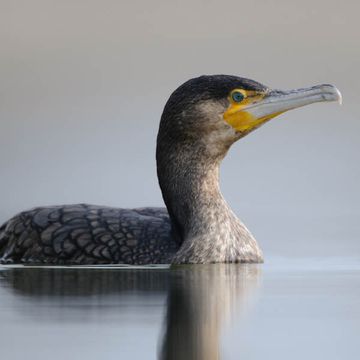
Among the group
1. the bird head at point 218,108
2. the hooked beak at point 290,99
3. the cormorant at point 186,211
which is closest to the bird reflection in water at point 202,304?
the cormorant at point 186,211

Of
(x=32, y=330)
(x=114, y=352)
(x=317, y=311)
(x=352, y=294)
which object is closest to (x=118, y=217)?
(x=352, y=294)

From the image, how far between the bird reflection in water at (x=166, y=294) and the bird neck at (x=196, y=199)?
0.45 m

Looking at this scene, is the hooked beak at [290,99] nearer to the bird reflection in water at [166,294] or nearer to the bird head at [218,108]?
the bird head at [218,108]

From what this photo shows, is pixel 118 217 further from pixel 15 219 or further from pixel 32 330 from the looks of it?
pixel 32 330

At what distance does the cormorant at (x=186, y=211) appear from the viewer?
33.1 ft

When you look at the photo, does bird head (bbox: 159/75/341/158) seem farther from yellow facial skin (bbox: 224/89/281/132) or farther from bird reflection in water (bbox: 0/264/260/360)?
bird reflection in water (bbox: 0/264/260/360)

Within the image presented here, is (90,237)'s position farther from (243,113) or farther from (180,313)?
(180,313)

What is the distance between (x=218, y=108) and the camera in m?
10.4

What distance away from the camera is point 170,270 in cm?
949

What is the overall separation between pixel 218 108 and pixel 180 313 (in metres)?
4.21

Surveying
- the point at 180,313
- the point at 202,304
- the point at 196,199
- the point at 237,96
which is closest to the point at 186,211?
the point at 196,199

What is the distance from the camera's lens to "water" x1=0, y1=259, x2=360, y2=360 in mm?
5066

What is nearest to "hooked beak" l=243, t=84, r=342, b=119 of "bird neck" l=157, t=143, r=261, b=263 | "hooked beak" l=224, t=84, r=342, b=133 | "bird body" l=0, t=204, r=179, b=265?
"hooked beak" l=224, t=84, r=342, b=133

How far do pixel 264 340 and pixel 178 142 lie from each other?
5238 mm
